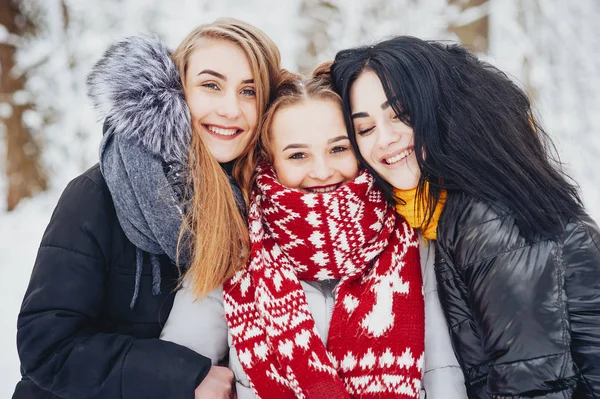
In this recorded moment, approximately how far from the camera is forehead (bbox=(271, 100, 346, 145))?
2129 mm

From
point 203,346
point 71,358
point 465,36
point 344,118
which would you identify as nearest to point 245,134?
point 344,118

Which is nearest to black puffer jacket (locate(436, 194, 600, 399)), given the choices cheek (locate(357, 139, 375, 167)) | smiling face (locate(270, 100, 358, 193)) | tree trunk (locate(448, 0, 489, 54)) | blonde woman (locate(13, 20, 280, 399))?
cheek (locate(357, 139, 375, 167))

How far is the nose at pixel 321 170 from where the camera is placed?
2115 mm

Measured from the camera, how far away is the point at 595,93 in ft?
20.2

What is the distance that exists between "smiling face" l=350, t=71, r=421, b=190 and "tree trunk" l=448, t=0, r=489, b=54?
494 centimetres

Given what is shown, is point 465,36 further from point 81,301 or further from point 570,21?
point 81,301

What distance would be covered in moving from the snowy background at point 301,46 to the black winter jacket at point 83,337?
4.27m

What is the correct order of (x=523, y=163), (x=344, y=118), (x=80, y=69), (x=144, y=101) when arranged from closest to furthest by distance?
(x=523, y=163)
(x=144, y=101)
(x=344, y=118)
(x=80, y=69)

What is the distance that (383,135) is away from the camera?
195cm

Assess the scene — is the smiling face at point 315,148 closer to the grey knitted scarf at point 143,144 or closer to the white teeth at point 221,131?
the white teeth at point 221,131

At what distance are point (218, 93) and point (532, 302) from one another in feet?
4.98

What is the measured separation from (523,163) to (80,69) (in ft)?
21.0

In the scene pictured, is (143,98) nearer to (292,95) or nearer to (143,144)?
(143,144)

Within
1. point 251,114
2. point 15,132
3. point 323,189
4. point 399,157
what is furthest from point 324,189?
point 15,132
